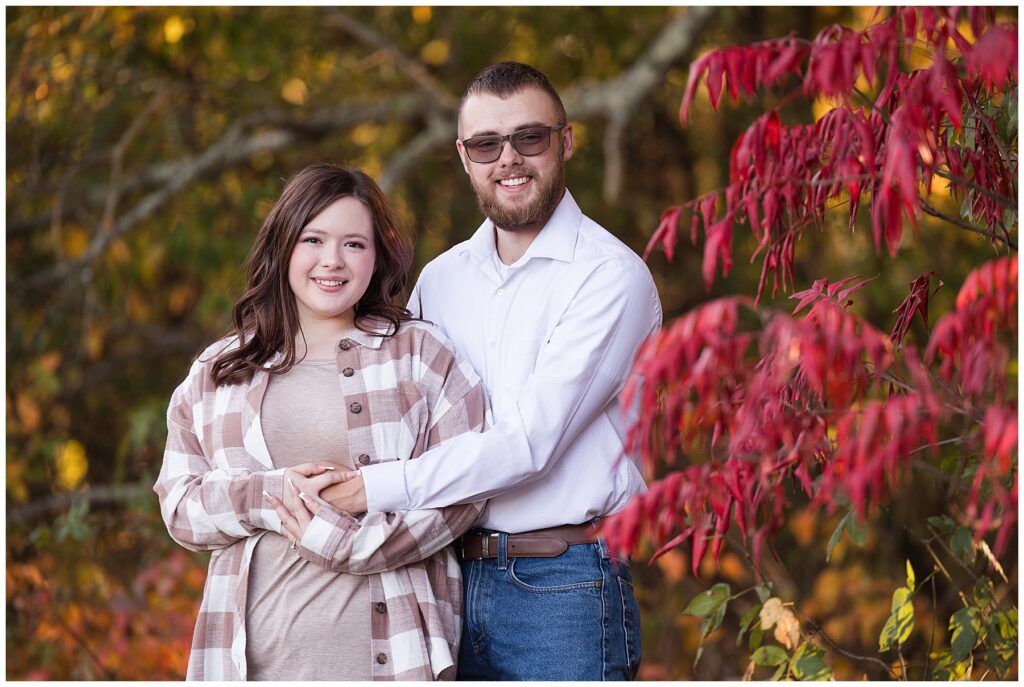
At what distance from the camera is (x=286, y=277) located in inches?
88.9

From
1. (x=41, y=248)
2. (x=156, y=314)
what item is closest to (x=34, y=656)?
(x=41, y=248)

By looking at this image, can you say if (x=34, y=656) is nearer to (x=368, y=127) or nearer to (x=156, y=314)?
(x=156, y=314)

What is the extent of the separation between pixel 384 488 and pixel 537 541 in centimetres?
32

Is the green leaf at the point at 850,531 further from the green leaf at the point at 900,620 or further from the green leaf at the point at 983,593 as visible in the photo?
the green leaf at the point at 983,593

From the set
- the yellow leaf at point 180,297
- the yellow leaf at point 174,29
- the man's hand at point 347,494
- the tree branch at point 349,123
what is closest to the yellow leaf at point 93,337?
the tree branch at point 349,123

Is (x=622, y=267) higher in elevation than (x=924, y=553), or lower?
higher

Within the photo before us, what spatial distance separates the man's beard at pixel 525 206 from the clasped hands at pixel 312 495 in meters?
0.60

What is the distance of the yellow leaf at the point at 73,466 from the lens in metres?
6.05

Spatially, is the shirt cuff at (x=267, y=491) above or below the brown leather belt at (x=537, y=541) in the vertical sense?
above

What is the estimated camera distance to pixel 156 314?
262 inches

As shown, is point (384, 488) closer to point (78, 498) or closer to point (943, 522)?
point (943, 522)

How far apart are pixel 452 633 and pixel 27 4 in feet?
11.4

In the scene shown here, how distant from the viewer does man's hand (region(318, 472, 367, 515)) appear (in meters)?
2.07

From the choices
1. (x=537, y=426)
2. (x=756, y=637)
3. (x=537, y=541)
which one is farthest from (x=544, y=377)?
(x=756, y=637)
